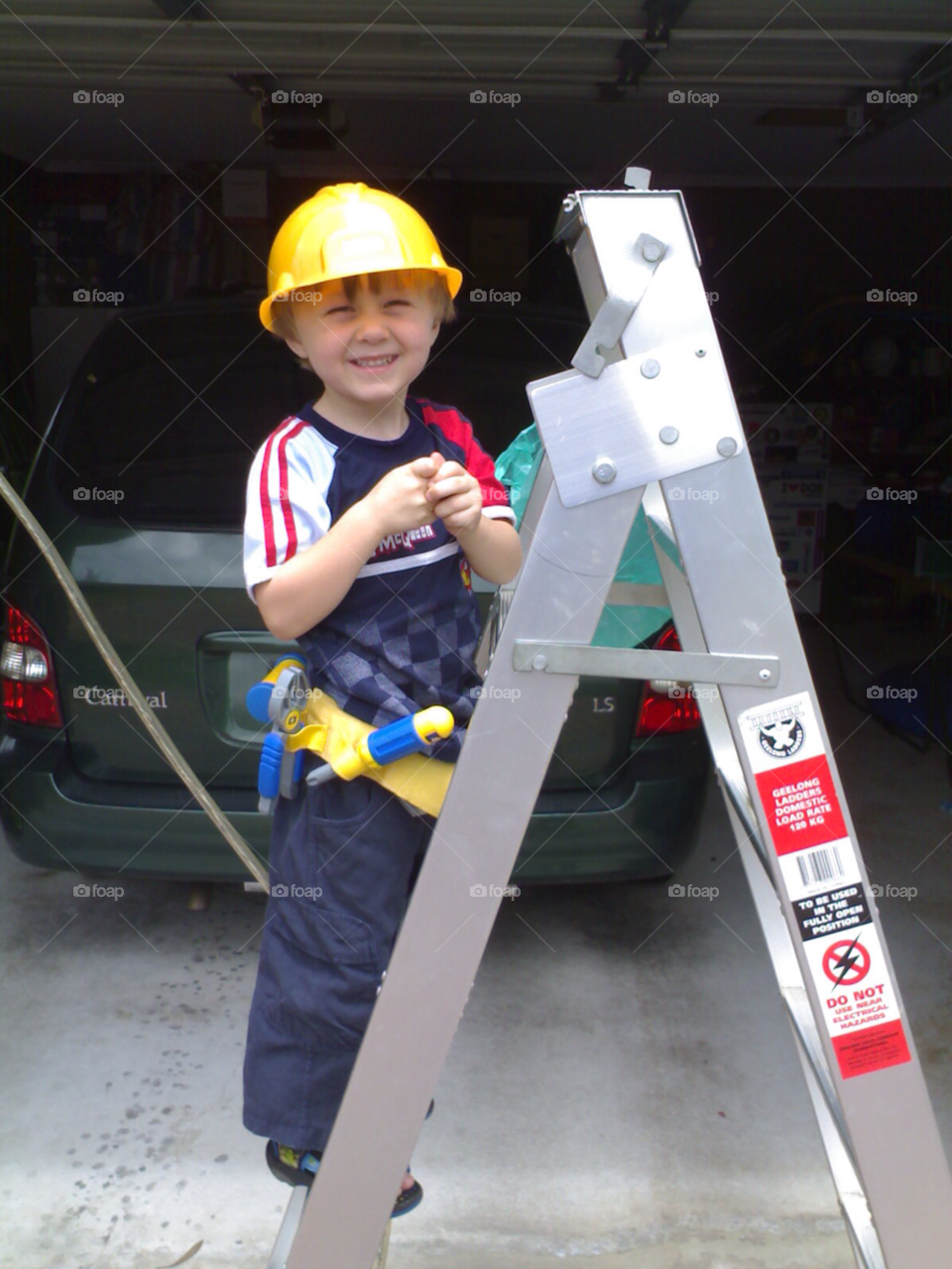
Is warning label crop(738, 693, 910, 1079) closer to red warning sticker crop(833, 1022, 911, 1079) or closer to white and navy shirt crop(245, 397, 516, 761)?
red warning sticker crop(833, 1022, 911, 1079)

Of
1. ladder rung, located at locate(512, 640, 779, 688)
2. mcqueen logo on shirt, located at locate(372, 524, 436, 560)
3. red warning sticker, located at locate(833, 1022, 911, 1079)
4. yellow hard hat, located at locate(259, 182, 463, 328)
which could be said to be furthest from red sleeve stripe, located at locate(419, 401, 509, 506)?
red warning sticker, located at locate(833, 1022, 911, 1079)

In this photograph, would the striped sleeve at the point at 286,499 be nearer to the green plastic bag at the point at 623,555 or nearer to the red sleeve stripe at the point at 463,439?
the red sleeve stripe at the point at 463,439

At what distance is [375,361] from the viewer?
1318mm

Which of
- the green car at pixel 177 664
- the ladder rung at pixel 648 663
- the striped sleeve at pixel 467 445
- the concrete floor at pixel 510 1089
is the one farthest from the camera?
the green car at pixel 177 664

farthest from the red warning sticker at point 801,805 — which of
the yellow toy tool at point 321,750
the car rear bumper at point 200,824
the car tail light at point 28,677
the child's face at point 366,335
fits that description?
the car tail light at point 28,677

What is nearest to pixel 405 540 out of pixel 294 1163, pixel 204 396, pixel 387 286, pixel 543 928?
pixel 387 286

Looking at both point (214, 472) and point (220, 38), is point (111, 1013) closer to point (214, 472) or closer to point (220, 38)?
point (214, 472)

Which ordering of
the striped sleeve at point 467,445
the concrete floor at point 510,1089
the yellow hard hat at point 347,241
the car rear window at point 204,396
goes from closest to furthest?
A: the yellow hard hat at point 347,241 → the striped sleeve at point 467,445 → the concrete floor at point 510,1089 → the car rear window at point 204,396

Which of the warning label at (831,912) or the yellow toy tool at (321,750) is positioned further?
the yellow toy tool at (321,750)

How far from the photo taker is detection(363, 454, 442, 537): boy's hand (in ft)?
3.90

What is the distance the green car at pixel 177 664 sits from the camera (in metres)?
2.76

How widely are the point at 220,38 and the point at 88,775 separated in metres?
2.05

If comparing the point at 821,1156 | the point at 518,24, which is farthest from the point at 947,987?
the point at 518,24

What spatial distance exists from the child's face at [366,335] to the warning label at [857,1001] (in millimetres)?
795
